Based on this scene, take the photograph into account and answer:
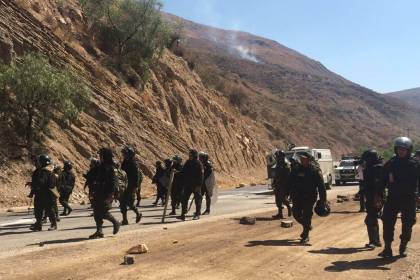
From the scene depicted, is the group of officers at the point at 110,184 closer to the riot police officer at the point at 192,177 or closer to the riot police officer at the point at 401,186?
the riot police officer at the point at 192,177

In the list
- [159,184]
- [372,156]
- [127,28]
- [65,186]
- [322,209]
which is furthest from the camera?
[127,28]

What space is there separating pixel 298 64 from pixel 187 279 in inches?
6280

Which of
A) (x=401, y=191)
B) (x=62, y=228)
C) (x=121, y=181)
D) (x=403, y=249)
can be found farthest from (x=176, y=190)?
(x=401, y=191)

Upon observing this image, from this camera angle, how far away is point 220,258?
9.22 metres

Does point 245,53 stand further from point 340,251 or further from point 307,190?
point 340,251

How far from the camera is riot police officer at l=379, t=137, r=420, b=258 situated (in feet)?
30.3

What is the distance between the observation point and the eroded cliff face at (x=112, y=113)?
94.8 ft

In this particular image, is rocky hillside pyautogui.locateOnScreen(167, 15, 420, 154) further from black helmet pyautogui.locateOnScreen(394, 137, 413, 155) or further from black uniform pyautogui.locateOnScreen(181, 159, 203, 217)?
black helmet pyautogui.locateOnScreen(394, 137, 413, 155)

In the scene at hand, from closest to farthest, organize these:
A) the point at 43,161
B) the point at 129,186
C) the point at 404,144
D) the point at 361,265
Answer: the point at 361,265, the point at 404,144, the point at 43,161, the point at 129,186

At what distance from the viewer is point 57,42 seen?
110 ft

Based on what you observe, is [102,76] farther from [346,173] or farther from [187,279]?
[187,279]

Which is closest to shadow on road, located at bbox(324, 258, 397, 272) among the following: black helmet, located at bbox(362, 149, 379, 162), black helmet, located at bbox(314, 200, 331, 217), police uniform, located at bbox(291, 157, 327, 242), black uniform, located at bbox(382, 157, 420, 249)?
black uniform, located at bbox(382, 157, 420, 249)

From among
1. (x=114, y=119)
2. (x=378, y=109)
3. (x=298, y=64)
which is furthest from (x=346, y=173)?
(x=298, y=64)

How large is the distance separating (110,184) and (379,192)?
208 inches
